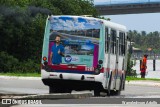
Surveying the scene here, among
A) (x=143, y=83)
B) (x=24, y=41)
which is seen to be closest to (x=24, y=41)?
(x=24, y=41)

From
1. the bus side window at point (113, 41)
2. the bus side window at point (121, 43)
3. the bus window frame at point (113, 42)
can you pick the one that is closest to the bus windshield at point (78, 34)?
the bus window frame at point (113, 42)

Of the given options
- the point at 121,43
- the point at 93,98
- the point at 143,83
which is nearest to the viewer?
the point at 93,98

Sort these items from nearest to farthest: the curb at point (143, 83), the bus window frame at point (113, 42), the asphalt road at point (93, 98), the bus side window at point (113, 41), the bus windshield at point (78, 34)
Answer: the asphalt road at point (93, 98) < the bus windshield at point (78, 34) < the bus window frame at point (113, 42) < the bus side window at point (113, 41) < the curb at point (143, 83)

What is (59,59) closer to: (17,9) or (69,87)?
(69,87)

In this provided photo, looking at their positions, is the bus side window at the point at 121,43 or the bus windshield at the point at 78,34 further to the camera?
the bus side window at the point at 121,43

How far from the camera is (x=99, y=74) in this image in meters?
21.8

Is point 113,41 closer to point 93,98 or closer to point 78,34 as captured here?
point 78,34

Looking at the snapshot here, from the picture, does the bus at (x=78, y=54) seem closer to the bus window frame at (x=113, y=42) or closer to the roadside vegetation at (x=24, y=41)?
the bus window frame at (x=113, y=42)

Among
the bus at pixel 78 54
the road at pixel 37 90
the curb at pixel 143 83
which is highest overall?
the bus at pixel 78 54

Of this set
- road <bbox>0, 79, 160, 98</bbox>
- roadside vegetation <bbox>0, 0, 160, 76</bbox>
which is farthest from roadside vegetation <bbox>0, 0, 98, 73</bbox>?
road <bbox>0, 79, 160, 98</bbox>

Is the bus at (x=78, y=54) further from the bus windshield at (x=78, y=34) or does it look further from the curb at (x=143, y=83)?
the curb at (x=143, y=83)

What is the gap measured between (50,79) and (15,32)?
102 feet

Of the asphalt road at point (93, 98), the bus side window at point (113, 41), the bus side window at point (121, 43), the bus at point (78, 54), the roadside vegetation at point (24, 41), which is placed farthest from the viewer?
the roadside vegetation at point (24, 41)

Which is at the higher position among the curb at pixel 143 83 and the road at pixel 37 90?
the road at pixel 37 90
